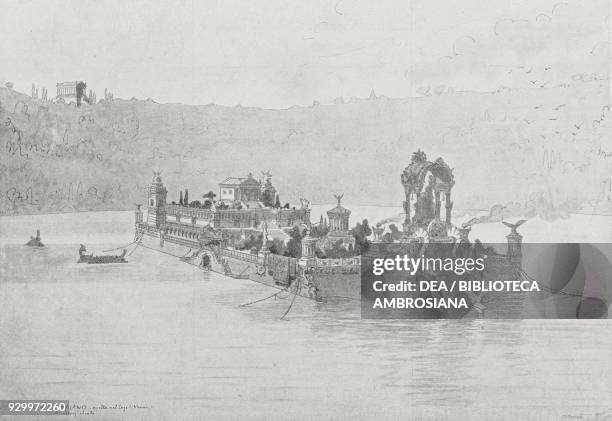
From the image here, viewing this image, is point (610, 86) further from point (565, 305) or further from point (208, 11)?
point (208, 11)

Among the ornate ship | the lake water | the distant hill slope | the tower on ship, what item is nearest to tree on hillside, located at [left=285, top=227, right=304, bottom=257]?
the ornate ship

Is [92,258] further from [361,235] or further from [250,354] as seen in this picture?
[361,235]

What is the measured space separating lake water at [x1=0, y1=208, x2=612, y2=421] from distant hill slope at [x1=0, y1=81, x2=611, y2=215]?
55 centimetres

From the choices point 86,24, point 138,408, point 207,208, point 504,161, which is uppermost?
point 86,24

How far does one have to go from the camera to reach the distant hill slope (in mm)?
6668

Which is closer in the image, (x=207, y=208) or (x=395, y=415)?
(x=395, y=415)

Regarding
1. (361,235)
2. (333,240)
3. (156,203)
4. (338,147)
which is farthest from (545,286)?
(156,203)

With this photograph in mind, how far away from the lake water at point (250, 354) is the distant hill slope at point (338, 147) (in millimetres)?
546

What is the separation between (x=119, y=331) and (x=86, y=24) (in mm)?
3077

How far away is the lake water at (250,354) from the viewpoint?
6.43 meters

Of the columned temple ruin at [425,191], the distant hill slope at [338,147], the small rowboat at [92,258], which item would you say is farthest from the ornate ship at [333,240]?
the small rowboat at [92,258]

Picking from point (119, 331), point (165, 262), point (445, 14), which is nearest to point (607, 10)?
point (445, 14)

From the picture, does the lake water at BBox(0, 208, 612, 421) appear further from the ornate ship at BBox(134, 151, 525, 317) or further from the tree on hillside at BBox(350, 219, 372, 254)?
the tree on hillside at BBox(350, 219, 372, 254)

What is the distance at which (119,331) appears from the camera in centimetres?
656
